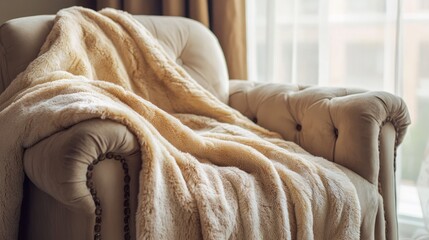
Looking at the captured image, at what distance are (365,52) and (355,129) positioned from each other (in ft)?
2.48

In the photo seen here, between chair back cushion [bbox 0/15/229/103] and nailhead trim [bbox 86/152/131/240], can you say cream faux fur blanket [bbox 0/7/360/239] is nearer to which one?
nailhead trim [bbox 86/152/131/240]

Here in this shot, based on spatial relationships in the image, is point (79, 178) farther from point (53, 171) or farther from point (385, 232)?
point (385, 232)

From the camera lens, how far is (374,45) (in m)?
2.25

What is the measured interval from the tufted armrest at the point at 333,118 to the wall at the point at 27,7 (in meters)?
1.00

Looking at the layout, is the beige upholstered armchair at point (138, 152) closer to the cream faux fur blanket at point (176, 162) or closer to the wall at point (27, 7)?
the cream faux fur blanket at point (176, 162)

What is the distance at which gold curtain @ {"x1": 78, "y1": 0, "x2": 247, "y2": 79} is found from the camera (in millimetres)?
2436

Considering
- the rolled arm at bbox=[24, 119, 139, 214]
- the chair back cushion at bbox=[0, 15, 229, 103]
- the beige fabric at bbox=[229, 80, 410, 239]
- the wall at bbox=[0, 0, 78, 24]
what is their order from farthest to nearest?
the wall at bbox=[0, 0, 78, 24] → the chair back cushion at bbox=[0, 15, 229, 103] → the beige fabric at bbox=[229, 80, 410, 239] → the rolled arm at bbox=[24, 119, 139, 214]

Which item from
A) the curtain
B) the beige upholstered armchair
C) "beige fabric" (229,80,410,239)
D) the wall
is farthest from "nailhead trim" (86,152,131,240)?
the wall

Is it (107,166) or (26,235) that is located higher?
(107,166)

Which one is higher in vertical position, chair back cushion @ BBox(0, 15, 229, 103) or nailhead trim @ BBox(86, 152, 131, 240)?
chair back cushion @ BBox(0, 15, 229, 103)

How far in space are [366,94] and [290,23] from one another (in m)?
0.81

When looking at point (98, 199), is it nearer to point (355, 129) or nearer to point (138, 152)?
point (138, 152)

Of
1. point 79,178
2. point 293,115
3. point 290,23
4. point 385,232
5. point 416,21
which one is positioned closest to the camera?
point 79,178

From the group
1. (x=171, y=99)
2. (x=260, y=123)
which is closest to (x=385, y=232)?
(x=260, y=123)
